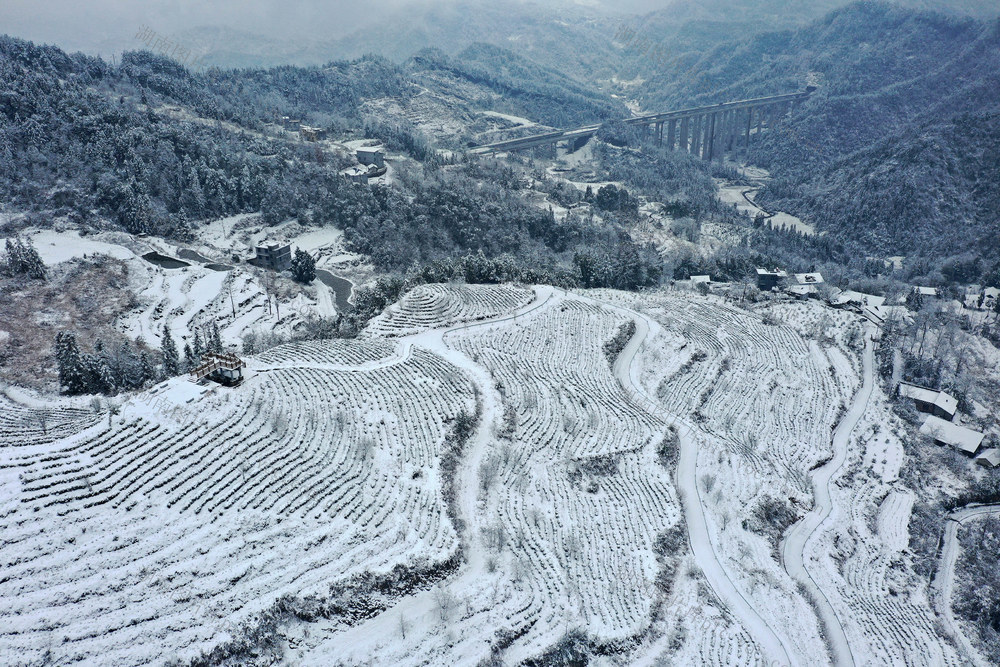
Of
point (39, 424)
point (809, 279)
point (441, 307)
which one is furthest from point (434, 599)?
point (809, 279)

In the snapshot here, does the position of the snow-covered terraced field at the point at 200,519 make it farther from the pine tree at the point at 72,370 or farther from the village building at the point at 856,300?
the village building at the point at 856,300

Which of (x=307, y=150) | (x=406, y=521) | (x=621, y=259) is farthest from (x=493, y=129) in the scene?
(x=406, y=521)

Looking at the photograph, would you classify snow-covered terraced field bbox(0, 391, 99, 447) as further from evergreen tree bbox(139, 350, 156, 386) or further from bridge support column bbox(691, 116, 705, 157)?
bridge support column bbox(691, 116, 705, 157)

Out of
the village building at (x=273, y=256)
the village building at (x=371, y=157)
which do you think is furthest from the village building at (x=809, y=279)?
the village building at (x=371, y=157)

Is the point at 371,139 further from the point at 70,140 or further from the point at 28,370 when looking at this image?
the point at 28,370

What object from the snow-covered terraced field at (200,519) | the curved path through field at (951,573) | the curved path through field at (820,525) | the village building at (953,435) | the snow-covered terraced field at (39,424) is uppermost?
the snow-covered terraced field at (39,424)
